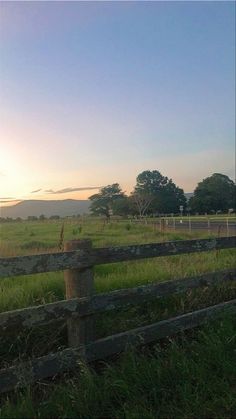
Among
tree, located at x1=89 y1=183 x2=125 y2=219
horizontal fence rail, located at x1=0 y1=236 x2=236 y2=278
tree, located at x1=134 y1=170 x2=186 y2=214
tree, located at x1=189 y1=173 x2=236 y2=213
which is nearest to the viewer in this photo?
horizontal fence rail, located at x1=0 y1=236 x2=236 y2=278

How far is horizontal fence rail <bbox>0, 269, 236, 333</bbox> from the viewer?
11.5 ft

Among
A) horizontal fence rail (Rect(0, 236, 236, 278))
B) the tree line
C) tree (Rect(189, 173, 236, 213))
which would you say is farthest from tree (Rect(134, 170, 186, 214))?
horizontal fence rail (Rect(0, 236, 236, 278))

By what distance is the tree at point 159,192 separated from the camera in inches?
5005

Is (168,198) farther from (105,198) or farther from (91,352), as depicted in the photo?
(91,352)

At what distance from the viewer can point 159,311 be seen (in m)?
5.43

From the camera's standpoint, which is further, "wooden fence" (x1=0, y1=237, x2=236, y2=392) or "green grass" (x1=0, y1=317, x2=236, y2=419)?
"wooden fence" (x1=0, y1=237, x2=236, y2=392)

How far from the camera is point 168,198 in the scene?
132000 millimetres

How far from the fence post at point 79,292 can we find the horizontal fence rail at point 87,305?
8 centimetres

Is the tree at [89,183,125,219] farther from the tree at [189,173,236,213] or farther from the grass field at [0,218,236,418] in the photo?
the grass field at [0,218,236,418]

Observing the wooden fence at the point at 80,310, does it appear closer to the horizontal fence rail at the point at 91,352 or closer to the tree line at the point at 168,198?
the horizontal fence rail at the point at 91,352

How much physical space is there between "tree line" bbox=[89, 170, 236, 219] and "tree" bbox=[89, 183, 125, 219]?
0.10 meters

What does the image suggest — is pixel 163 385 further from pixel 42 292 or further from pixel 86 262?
pixel 42 292

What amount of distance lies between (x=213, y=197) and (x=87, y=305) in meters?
118

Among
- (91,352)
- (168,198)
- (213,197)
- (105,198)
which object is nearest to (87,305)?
(91,352)
